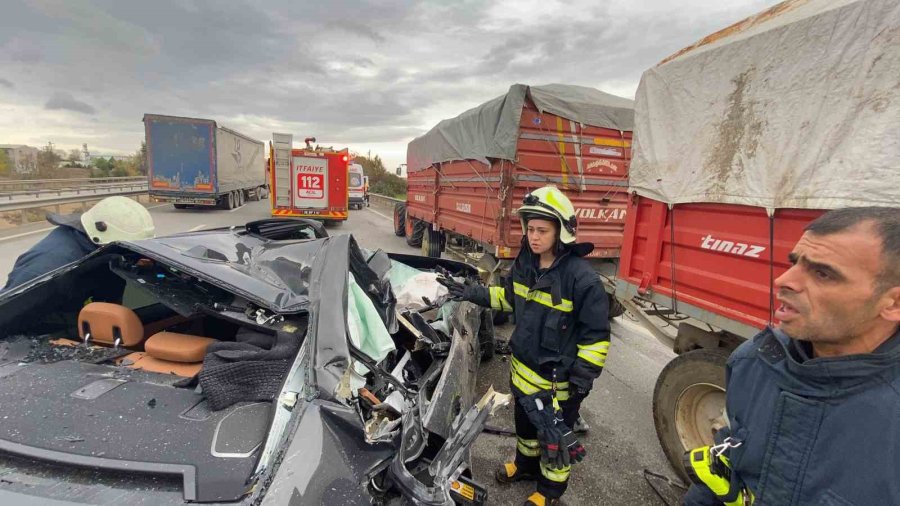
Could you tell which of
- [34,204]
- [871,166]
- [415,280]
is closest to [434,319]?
[415,280]

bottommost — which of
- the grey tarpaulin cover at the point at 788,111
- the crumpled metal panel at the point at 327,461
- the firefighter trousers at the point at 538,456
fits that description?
the firefighter trousers at the point at 538,456

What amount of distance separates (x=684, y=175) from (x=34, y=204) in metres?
17.1

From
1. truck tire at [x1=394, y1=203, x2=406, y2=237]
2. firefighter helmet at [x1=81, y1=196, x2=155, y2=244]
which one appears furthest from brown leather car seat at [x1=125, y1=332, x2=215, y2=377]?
truck tire at [x1=394, y1=203, x2=406, y2=237]

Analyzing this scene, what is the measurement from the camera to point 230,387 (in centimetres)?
155

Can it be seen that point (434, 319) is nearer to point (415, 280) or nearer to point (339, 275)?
point (415, 280)

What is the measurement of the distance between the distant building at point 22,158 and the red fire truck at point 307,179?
92.1ft

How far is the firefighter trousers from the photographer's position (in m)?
2.32

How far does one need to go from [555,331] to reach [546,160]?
3253mm

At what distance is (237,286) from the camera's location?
1.77m

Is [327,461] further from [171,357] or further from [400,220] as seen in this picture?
[400,220]

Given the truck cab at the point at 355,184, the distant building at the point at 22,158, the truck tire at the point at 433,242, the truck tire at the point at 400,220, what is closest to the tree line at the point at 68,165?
the distant building at the point at 22,158

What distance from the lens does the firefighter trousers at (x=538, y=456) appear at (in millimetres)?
2316

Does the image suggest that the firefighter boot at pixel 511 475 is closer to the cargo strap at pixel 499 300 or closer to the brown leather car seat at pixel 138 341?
the cargo strap at pixel 499 300

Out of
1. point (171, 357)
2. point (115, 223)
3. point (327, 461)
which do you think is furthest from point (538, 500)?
point (115, 223)
